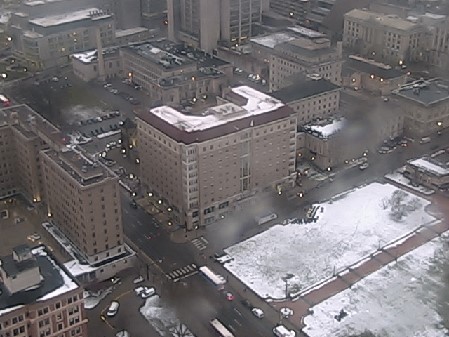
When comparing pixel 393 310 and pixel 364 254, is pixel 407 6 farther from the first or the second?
pixel 393 310

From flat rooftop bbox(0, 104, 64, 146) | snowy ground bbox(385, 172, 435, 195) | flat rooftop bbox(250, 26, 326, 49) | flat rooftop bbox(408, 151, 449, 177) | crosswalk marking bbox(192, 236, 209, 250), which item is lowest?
crosswalk marking bbox(192, 236, 209, 250)

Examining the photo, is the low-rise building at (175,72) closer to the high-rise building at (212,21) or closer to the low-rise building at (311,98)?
the high-rise building at (212,21)

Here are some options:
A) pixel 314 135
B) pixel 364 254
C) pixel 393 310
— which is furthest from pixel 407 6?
pixel 393 310

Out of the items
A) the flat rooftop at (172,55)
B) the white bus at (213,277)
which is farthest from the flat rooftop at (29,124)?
the flat rooftop at (172,55)

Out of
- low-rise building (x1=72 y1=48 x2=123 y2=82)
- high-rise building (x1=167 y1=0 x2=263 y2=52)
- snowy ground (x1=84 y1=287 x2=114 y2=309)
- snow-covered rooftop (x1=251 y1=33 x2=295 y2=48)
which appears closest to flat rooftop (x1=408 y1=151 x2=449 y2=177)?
snow-covered rooftop (x1=251 y1=33 x2=295 y2=48)

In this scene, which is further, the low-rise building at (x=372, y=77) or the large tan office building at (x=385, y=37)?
the large tan office building at (x=385, y=37)

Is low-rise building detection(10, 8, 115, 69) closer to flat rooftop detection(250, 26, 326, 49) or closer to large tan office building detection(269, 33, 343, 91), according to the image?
flat rooftop detection(250, 26, 326, 49)
